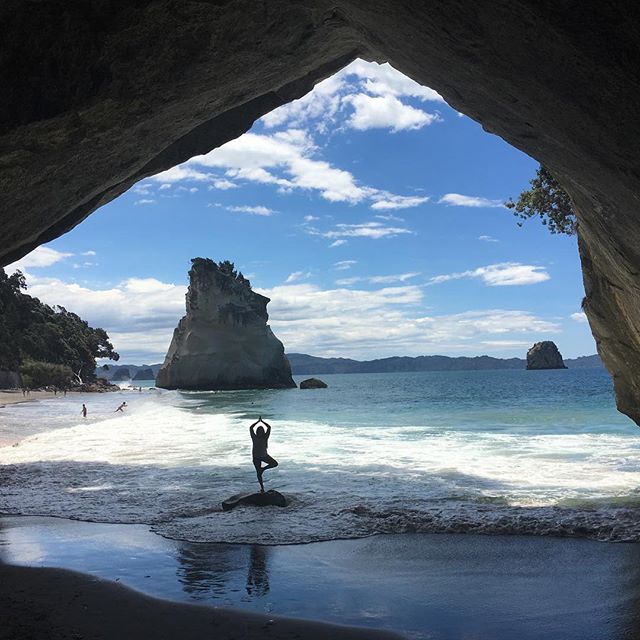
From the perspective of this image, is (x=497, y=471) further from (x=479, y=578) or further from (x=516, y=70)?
(x=516, y=70)

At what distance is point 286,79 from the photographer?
1028cm

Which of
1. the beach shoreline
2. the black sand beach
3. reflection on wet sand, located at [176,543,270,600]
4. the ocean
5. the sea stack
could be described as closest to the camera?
the black sand beach

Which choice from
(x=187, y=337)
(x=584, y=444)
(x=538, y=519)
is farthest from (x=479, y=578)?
(x=187, y=337)

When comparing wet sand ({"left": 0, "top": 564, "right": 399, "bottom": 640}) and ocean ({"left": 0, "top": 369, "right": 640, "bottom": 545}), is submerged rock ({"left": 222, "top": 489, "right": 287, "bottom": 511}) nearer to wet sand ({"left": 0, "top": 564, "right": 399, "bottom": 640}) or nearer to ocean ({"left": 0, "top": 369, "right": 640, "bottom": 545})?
ocean ({"left": 0, "top": 369, "right": 640, "bottom": 545})

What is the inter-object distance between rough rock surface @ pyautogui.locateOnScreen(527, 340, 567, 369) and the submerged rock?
166 meters

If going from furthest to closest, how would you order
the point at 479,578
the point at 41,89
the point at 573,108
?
the point at 479,578 < the point at 41,89 < the point at 573,108

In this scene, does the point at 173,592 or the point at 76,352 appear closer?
the point at 173,592

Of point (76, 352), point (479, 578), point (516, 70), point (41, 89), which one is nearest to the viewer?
point (516, 70)

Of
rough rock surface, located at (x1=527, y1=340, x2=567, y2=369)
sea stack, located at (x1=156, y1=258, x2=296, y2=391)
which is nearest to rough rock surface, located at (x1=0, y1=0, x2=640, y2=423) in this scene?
sea stack, located at (x1=156, y1=258, x2=296, y2=391)

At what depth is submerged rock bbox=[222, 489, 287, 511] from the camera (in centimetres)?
A: 1109

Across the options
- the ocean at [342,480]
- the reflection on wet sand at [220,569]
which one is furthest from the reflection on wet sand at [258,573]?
the ocean at [342,480]

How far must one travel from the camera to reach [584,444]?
68.5 feet

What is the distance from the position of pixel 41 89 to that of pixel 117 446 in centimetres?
1802

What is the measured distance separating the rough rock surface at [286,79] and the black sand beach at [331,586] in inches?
149
